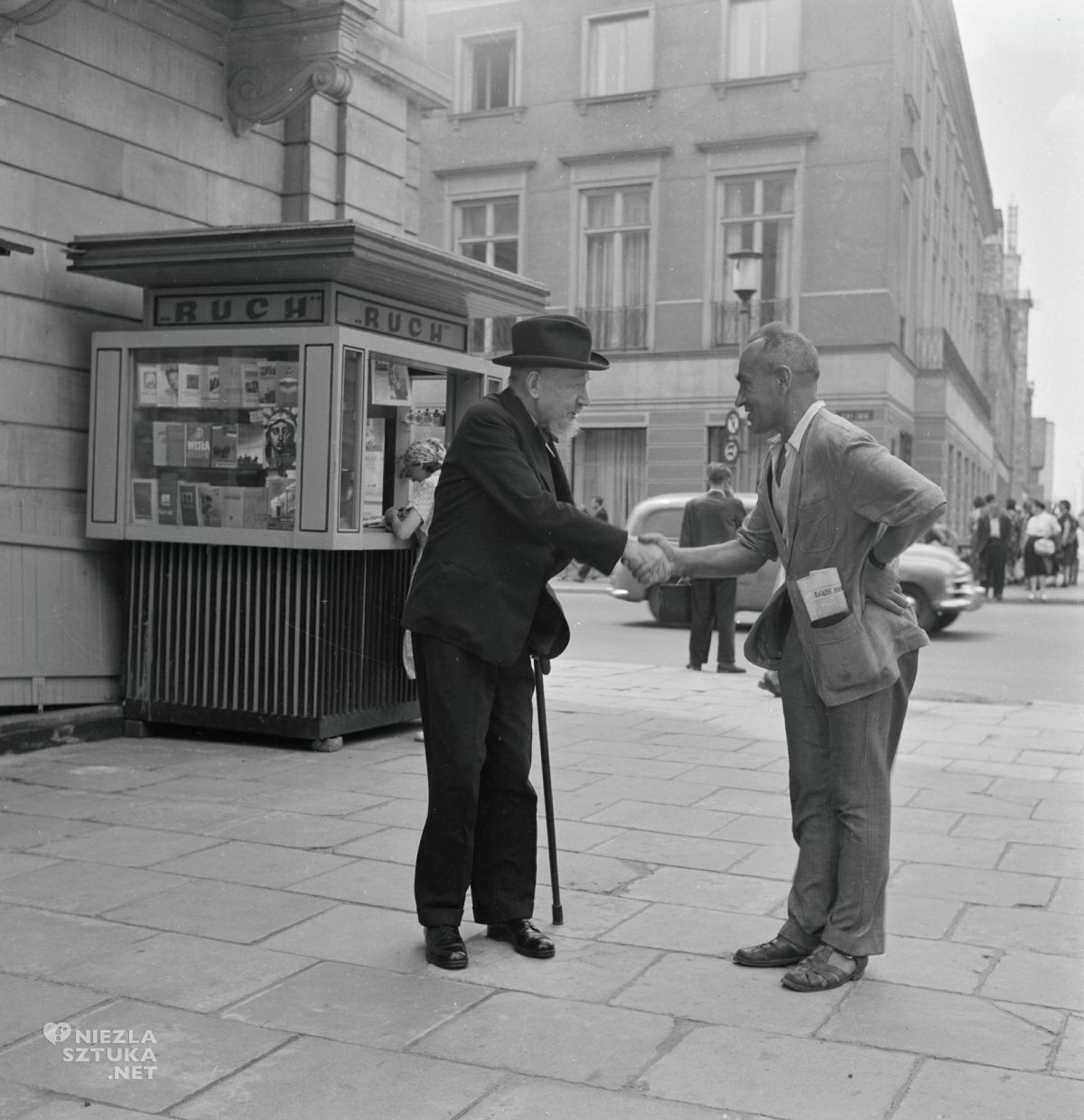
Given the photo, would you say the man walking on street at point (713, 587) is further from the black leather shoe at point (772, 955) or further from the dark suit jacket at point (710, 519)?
the black leather shoe at point (772, 955)

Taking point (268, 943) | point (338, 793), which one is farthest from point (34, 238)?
point (268, 943)

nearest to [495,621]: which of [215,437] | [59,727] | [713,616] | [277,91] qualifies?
[215,437]

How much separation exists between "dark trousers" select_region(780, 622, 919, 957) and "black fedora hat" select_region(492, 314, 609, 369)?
1026 millimetres

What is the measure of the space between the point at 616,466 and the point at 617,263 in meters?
3.89

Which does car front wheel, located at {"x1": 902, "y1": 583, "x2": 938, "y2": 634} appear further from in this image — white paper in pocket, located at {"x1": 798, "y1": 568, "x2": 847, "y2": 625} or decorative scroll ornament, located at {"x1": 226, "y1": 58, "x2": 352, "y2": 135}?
white paper in pocket, located at {"x1": 798, "y1": 568, "x2": 847, "y2": 625}

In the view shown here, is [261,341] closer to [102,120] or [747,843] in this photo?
[102,120]

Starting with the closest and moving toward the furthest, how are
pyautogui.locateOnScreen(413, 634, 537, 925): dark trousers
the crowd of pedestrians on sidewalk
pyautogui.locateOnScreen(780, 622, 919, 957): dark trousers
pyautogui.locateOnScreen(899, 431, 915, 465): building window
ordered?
pyautogui.locateOnScreen(780, 622, 919, 957): dark trousers → pyautogui.locateOnScreen(413, 634, 537, 925): dark trousers → the crowd of pedestrians on sidewalk → pyautogui.locateOnScreen(899, 431, 915, 465): building window

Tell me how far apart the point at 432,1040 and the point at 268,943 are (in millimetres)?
905

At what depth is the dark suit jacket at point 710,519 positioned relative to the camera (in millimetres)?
12180

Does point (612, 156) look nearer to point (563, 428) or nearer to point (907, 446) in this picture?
point (907, 446)

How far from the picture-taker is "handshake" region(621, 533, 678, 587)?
4285 millimetres

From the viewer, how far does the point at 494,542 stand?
4.20m

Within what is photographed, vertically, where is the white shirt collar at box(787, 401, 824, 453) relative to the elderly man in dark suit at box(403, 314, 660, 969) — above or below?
above

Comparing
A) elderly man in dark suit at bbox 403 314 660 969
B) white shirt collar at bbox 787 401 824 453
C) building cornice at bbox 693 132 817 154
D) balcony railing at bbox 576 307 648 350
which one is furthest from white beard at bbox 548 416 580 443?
balcony railing at bbox 576 307 648 350
